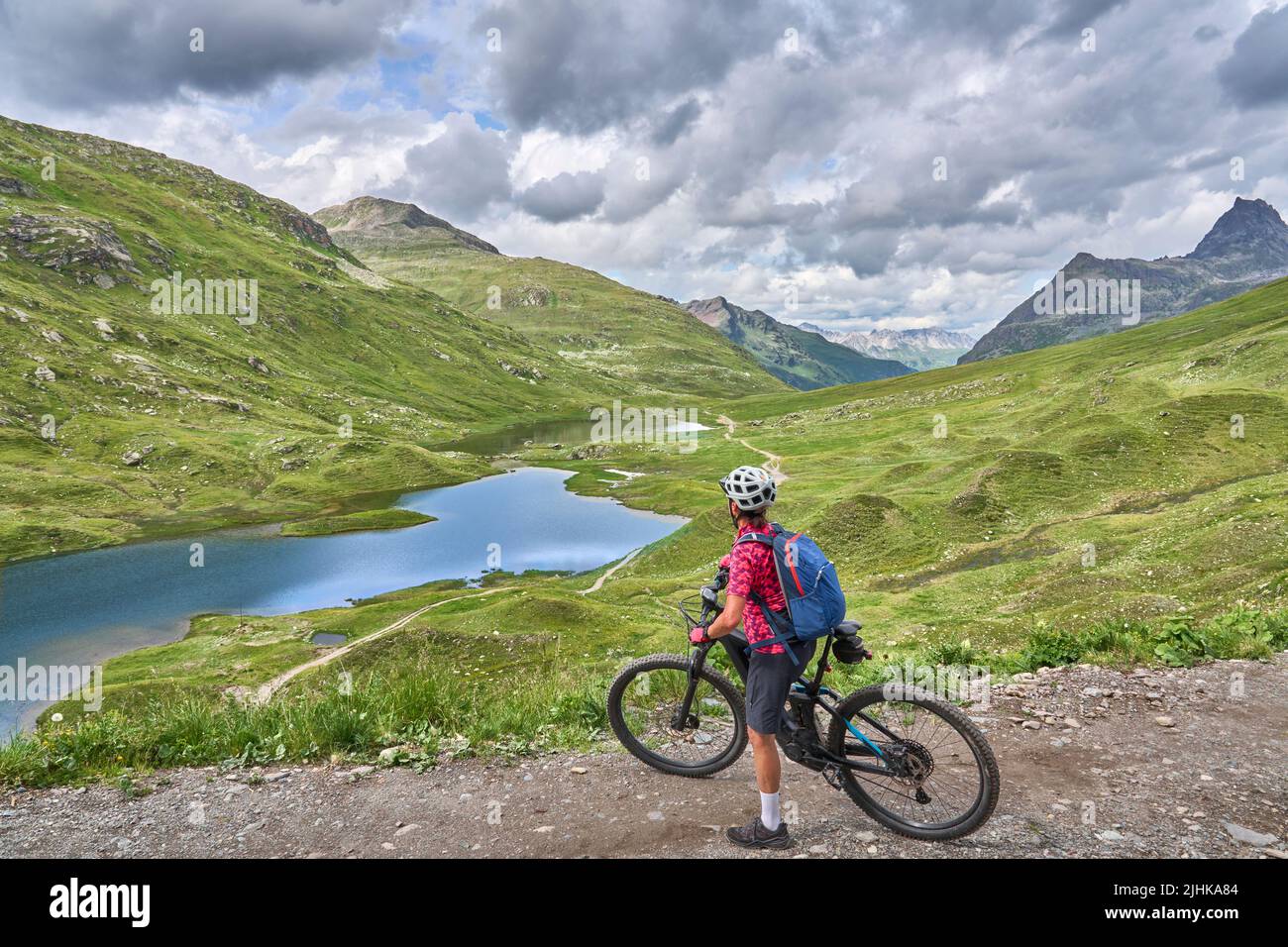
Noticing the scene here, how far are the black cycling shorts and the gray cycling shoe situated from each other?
Result: 44.0 inches

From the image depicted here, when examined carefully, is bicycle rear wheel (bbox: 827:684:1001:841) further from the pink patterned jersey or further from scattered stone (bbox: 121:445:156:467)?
scattered stone (bbox: 121:445:156:467)

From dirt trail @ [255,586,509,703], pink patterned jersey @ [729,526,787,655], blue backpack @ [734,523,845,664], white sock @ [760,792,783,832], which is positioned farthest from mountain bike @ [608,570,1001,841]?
dirt trail @ [255,586,509,703]

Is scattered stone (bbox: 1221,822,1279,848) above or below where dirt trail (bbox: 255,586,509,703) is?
above

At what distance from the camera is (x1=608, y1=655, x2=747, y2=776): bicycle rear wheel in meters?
9.69

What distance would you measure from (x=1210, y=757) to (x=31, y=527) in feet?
446

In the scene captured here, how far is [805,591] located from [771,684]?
1298mm

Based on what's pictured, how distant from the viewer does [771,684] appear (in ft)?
25.9

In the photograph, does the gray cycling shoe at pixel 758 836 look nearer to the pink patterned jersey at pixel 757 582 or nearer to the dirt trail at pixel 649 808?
the dirt trail at pixel 649 808

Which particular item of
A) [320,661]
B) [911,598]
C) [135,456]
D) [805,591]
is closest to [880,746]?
[805,591]

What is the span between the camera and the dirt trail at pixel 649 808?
7.70 m

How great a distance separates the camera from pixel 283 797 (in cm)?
902

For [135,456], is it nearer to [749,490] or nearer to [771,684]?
[749,490]

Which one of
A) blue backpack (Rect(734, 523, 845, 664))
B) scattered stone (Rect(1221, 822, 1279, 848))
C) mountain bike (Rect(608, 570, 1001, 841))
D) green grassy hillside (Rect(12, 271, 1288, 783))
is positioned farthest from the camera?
green grassy hillside (Rect(12, 271, 1288, 783))

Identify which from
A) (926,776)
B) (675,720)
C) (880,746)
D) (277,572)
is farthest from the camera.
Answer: (277,572)
